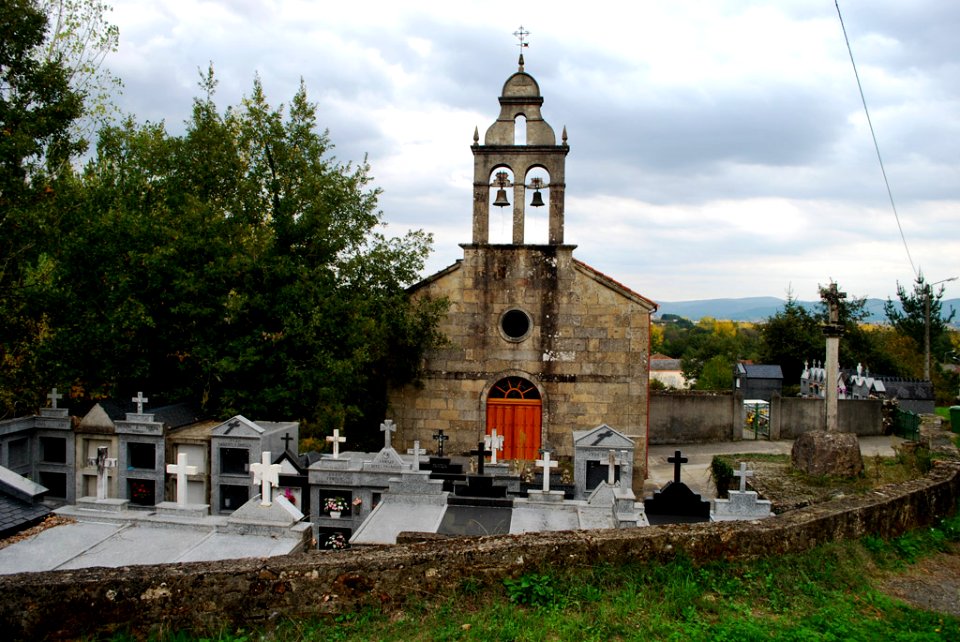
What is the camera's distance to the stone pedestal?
1460 cm

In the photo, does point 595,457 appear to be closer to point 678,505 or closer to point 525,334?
point 678,505

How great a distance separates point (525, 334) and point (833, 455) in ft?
24.2

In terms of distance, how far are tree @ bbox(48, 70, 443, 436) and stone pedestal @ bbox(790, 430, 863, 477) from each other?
29.3 feet

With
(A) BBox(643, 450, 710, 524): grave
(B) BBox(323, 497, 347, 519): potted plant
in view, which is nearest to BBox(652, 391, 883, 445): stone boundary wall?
(A) BBox(643, 450, 710, 524): grave

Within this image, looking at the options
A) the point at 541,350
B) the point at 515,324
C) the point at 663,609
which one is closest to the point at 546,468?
the point at 663,609

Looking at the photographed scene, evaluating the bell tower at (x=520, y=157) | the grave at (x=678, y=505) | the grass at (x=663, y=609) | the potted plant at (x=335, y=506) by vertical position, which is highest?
the bell tower at (x=520, y=157)

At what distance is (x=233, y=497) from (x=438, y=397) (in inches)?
236

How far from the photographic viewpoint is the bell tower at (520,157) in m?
15.9

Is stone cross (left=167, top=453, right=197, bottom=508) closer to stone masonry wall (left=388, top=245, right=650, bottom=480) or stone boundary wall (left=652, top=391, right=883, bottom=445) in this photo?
stone masonry wall (left=388, top=245, right=650, bottom=480)

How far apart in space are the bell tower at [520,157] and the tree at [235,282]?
9.56ft

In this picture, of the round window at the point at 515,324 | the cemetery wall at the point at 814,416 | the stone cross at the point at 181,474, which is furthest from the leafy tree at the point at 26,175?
the cemetery wall at the point at 814,416

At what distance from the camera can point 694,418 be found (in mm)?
23469

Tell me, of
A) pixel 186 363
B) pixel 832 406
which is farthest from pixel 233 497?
pixel 832 406

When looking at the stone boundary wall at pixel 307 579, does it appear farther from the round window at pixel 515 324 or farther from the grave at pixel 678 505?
the round window at pixel 515 324
